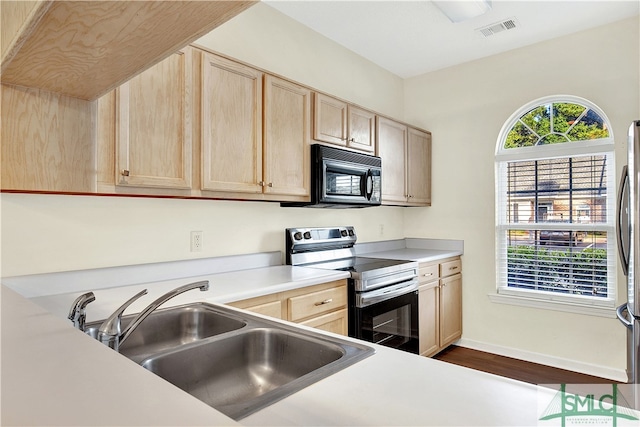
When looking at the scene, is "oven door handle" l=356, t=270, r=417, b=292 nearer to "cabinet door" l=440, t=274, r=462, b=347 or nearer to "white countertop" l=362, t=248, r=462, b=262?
"white countertop" l=362, t=248, r=462, b=262

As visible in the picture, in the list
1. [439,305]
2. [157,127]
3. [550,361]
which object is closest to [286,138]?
[157,127]

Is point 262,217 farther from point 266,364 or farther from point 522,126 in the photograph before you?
point 522,126

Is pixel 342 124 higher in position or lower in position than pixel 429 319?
higher

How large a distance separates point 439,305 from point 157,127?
2.68 m

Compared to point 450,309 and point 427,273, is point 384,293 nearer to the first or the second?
point 427,273

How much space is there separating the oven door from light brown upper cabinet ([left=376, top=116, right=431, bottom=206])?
3.04ft

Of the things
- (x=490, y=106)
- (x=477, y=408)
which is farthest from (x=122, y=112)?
(x=490, y=106)

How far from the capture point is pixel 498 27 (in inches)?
122

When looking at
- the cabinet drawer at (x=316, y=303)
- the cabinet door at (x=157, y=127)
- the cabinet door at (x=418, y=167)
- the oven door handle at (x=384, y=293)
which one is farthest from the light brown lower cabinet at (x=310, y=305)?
the cabinet door at (x=418, y=167)

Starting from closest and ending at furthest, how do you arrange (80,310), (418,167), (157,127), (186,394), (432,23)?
1. (186,394)
2. (80,310)
3. (157,127)
4. (432,23)
5. (418,167)

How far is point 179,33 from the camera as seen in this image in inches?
30.5

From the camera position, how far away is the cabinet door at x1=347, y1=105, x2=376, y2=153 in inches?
116

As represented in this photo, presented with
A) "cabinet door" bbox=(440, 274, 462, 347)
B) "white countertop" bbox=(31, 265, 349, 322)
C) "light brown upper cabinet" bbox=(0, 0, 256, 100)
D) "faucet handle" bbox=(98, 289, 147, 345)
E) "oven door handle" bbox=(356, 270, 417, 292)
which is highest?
"light brown upper cabinet" bbox=(0, 0, 256, 100)

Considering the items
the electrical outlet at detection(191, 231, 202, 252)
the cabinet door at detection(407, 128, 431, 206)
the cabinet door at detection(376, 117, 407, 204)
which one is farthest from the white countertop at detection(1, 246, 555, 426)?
the cabinet door at detection(407, 128, 431, 206)
